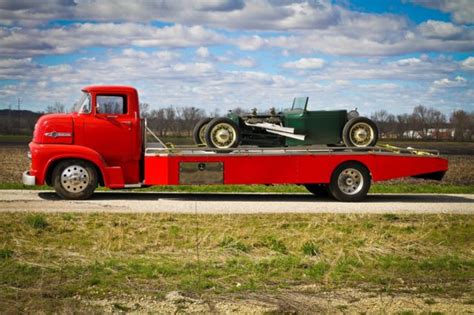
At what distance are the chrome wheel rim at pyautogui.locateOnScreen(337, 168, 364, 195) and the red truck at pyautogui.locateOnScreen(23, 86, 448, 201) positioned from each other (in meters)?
0.12

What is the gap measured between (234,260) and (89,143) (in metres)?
6.57

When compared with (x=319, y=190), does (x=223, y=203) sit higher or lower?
lower

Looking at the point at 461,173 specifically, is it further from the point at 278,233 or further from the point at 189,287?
the point at 189,287

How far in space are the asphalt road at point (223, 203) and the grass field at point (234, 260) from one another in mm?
1079

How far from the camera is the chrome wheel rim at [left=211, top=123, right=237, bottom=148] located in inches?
604

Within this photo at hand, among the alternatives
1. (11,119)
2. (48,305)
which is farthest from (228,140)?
(11,119)

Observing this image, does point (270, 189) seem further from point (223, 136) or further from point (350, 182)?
point (223, 136)

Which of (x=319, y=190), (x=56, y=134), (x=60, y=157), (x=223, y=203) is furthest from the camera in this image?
(x=319, y=190)

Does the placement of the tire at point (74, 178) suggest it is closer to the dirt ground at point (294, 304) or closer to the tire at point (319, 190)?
the tire at point (319, 190)

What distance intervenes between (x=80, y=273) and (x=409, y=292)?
4188mm

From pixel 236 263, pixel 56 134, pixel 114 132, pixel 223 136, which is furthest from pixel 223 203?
pixel 236 263

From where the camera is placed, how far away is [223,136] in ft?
50.4

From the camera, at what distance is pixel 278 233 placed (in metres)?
11.3

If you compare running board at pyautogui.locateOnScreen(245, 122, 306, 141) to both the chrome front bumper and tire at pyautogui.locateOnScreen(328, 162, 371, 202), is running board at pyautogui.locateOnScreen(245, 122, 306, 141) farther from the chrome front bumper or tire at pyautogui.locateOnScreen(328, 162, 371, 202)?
the chrome front bumper
